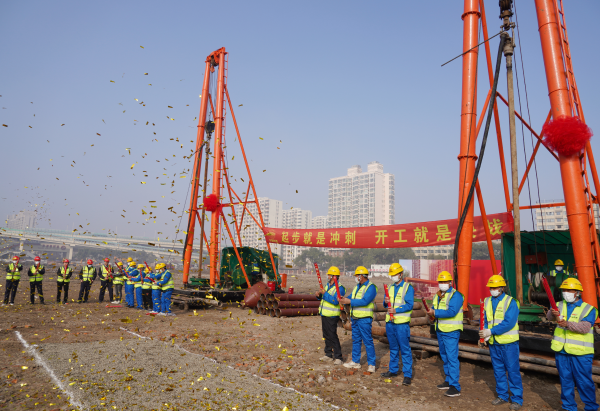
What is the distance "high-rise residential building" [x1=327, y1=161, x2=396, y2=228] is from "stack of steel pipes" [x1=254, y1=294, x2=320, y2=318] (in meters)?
134

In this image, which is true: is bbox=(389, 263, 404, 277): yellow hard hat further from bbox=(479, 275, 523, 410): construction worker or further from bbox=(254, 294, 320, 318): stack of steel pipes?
bbox=(254, 294, 320, 318): stack of steel pipes

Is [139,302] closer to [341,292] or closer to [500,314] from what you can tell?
[341,292]

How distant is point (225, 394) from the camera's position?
19.1 ft

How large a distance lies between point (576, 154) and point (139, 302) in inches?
638

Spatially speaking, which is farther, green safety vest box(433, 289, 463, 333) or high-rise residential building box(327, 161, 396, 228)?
Answer: high-rise residential building box(327, 161, 396, 228)

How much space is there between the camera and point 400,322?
6.93 meters

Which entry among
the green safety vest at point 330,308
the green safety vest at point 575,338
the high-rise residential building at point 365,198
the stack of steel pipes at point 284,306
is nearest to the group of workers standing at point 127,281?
the stack of steel pipes at point 284,306

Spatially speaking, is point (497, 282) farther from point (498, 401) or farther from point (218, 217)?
point (218, 217)

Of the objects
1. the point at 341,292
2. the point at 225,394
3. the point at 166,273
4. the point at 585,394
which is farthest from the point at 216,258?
the point at 585,394

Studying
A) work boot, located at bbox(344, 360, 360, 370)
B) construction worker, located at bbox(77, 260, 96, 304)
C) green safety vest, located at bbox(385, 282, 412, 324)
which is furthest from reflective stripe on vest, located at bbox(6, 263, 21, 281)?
green safety vest, located at bbox(385, 282, 412, 324)

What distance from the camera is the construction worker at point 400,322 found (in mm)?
Answer: 6891

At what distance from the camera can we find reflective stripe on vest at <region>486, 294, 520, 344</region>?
18.8 feet

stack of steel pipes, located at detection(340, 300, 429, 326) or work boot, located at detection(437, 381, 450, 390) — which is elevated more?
stack of steel pipes, located at detection(340, 300, 429, 326)

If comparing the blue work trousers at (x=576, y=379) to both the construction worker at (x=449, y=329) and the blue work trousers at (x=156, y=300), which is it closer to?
the construction worker at (x=449, y=329)
